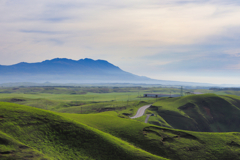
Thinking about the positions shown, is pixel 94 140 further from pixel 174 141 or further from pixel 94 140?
pixel 174 141

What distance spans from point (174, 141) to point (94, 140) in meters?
24.1

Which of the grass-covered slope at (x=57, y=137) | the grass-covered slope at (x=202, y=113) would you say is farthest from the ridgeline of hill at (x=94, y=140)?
the grass-covered slope at (x=202, y=113)

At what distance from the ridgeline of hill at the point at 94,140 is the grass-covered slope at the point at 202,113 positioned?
50.5m

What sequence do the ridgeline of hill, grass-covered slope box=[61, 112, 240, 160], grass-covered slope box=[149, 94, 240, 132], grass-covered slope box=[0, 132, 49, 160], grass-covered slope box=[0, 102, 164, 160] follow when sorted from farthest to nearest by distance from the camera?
grass-covered slope box=[149, 94, 240, 132] → grass-covered slope box=[61, 112, 240, 160] → grass-covered slope box=[0, 102, 164, 160] → the ridgeline of hill → grass-covered slope box=[0, 132, 49, 160]

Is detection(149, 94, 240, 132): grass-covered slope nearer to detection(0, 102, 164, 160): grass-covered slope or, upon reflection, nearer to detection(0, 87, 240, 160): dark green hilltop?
detection(0, 87, 240, 160): dark green hilltop

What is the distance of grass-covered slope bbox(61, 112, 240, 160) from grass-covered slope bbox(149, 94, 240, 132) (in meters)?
49.6

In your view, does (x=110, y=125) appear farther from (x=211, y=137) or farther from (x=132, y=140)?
(x=211, y=137)

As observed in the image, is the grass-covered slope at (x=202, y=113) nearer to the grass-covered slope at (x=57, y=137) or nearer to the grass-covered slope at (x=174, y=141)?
the grass-covered slope at (x=174, y=141)

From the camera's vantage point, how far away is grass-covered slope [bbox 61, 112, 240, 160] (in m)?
46.9

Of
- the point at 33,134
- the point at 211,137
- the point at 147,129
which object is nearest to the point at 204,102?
the point at 211,137

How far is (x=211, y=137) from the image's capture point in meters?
55.6

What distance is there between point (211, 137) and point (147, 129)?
68.0 feet

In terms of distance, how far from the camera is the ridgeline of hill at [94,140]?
3384cm

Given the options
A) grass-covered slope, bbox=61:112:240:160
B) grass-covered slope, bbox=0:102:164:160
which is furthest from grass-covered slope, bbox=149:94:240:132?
grass-covered slope, bbox=0:102:164:160
